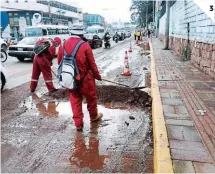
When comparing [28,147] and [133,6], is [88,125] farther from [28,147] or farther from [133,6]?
[133,6]

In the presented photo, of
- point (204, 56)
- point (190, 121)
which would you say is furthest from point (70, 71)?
point (204, 56)

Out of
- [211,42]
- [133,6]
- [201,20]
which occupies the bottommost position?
[211,42]

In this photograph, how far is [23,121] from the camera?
5.47 meters

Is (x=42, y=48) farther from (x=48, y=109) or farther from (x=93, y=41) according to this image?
(x=93, y=41)

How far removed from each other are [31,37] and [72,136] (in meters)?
13.7

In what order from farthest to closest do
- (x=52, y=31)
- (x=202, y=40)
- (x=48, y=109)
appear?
(x=52, y=31) → (x=202, y=40) → (x=48, y=109)

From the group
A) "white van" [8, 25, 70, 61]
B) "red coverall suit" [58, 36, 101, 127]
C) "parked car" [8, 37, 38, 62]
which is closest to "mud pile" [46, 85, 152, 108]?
"red coverall suit" [58, 36, 101, 127]

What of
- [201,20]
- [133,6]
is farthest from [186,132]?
[133,6]

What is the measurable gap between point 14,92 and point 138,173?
217 inches

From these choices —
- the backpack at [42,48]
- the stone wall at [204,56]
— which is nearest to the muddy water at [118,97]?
the backpack at [42,48]

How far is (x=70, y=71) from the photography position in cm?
472

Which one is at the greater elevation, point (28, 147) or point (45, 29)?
point (45, 29)

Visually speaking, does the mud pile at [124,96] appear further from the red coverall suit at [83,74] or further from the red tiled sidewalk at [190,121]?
the red coverall suit at [83,74]

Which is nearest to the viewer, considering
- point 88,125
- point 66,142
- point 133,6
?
point 66,142
